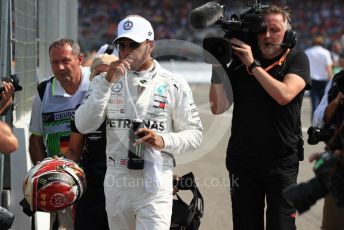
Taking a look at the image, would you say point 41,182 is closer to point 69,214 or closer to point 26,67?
point 69,214

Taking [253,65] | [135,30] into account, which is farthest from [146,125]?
[253,65]

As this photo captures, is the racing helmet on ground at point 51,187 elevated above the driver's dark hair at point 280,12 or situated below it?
below

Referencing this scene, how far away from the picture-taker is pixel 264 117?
5.00 meters

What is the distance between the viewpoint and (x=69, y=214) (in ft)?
19.6

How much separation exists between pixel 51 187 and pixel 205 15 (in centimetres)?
150

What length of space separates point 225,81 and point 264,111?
35 centimetres

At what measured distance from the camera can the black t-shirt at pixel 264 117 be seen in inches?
196

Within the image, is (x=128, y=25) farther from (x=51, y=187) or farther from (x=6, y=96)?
(x=51, y=187)

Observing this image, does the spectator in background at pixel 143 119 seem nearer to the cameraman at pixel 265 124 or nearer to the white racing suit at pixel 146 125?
the white racing suit at pixel 146 125

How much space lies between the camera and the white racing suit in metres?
4.61

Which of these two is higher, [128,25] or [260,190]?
[128,25]

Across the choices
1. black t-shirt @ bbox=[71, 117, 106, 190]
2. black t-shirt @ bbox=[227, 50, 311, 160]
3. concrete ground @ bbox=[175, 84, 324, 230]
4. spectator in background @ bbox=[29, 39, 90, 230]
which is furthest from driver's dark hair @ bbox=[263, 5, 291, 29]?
concrete ground @ bbox=[175, 84, 324, 230]

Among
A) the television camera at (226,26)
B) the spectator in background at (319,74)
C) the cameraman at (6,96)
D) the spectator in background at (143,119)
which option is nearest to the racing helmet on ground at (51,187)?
the spectator in background at (143,119)

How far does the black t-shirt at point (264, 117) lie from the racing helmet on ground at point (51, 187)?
3.76ft
